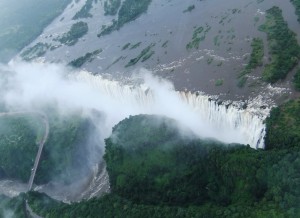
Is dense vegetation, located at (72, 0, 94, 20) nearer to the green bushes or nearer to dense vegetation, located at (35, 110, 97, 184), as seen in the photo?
the green bushes

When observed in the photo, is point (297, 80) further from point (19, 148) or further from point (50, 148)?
point (19, 148)

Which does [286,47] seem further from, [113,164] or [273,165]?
[113,164]

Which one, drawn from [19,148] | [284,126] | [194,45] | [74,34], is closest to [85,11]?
[74,34]

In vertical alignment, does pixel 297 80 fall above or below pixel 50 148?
above

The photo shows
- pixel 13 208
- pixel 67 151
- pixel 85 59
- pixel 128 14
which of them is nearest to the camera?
pixel 13 208

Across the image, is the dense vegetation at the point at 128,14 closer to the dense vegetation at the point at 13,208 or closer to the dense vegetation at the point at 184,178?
the dense vegetation at the point at 184,178

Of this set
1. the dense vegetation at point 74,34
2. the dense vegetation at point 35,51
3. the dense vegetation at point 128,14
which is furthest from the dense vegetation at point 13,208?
the dense vegetation at point 35,51

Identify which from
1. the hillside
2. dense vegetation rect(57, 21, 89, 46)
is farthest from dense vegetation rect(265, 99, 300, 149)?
dense vegetation rect(57, 21, 89, 46)
